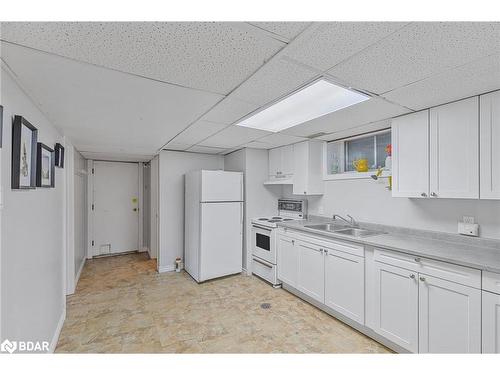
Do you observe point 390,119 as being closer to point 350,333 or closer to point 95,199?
point 350,333

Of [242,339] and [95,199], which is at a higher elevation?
[95,199]

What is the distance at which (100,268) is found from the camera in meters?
4.23

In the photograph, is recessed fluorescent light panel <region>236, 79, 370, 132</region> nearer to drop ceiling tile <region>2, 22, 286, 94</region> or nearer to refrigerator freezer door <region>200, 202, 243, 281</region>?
drop ceiling tile <region>2, 22, 286, 94</region>

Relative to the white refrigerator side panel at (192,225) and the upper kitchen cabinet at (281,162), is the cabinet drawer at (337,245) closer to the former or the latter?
the upper kitchen cabinet at (281,162)

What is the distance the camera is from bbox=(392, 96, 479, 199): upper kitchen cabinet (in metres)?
1.84

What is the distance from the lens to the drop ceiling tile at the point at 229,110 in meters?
1.91

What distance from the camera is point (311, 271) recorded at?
2.84m

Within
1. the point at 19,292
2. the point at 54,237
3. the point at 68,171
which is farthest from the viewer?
the point at 68,171

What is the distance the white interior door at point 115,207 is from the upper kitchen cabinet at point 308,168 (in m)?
3.66

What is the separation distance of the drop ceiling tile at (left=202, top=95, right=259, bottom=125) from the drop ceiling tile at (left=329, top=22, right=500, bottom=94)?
748mm

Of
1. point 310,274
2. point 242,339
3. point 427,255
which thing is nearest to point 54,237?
point 242,339

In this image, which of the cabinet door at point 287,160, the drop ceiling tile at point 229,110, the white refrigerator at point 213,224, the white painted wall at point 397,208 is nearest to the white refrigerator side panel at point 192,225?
the white refrigerator at point 213,224

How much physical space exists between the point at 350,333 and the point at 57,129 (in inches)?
142

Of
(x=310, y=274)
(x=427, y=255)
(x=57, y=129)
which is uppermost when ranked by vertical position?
(x=57, y=129)
